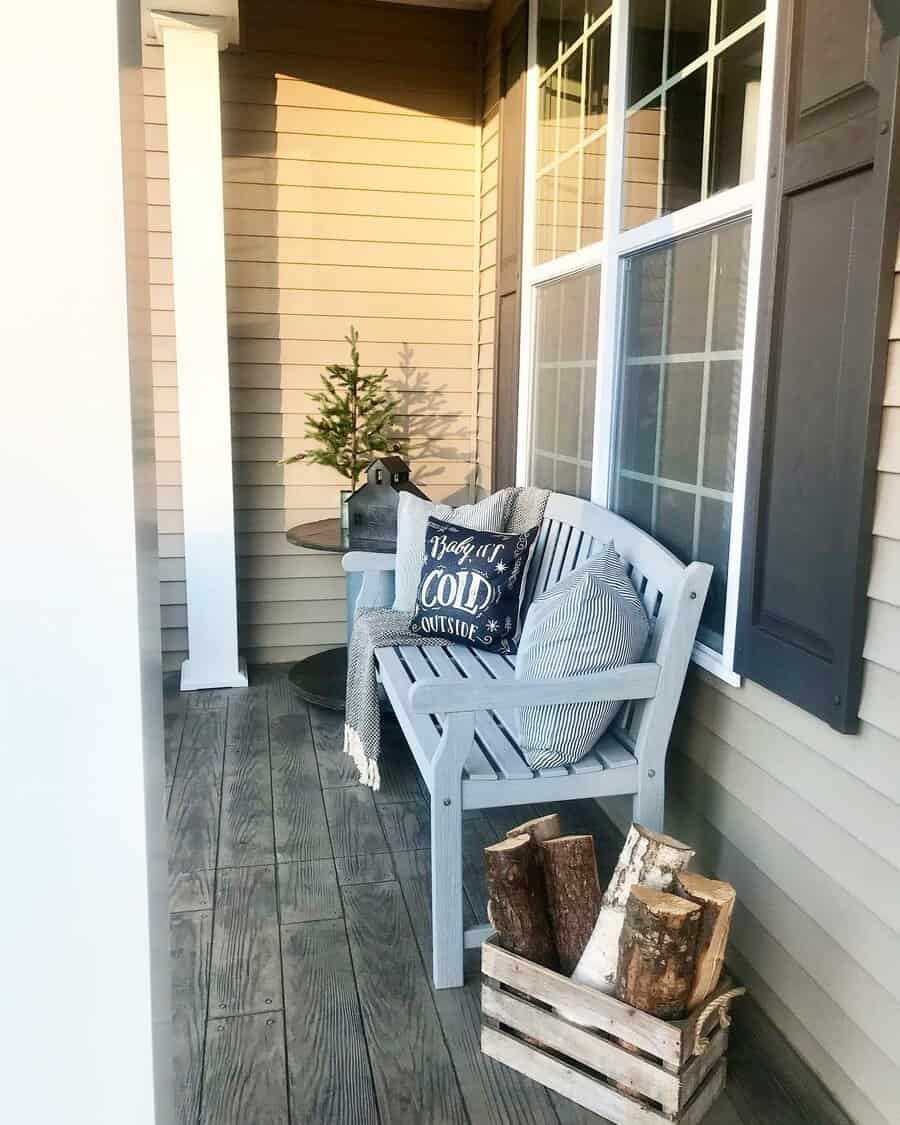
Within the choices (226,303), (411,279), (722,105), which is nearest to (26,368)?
(722,105)

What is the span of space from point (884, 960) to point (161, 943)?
4.26 ft

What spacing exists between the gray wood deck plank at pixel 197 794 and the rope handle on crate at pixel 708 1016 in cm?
143

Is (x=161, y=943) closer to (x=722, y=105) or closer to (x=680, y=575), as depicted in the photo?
(x=680, y=575)

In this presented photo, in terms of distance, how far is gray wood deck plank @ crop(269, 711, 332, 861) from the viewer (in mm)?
2648

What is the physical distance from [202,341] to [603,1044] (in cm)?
299

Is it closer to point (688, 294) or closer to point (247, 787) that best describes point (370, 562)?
point (247, 787)

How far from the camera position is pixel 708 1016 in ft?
5.27

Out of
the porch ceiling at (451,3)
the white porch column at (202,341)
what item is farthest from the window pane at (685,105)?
the white porch column at (202,341)

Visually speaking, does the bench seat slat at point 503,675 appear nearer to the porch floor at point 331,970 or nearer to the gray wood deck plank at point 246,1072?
the porch floor at point 331,970

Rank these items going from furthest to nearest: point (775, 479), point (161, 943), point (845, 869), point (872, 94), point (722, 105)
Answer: point (722, 105) → point (775, 479) → point (845, 869) → point (872, 94) → point (161, 943)

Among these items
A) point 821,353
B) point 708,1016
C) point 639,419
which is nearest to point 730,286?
point 821,353

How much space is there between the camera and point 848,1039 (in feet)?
5.40

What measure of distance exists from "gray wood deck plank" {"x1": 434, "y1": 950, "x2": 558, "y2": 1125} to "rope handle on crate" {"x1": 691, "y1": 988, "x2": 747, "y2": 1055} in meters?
0.29

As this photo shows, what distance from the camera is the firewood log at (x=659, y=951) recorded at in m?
1.51
